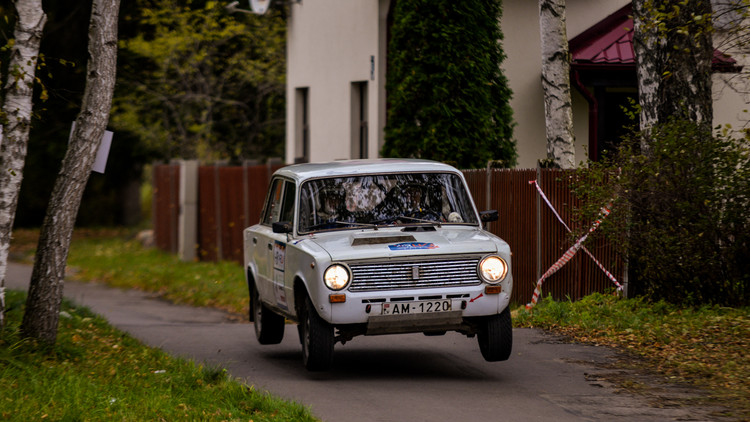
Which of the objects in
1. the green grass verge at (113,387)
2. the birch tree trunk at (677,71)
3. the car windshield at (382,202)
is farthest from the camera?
the birch tree trunk at (677,71)

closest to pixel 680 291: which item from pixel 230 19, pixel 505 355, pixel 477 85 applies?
pixel 505 355

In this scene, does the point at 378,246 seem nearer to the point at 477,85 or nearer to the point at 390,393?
the point at 390,393

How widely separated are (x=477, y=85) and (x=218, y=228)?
865 cm

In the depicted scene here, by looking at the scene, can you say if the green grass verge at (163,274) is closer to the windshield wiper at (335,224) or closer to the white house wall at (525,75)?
the white house wall at (525,75)

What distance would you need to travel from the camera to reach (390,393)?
913 cm

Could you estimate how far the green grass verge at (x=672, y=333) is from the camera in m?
9.48

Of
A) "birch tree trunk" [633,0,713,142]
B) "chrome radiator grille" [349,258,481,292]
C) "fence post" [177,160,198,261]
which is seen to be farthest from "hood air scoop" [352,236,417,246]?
"fence post" [177,160,198,261]

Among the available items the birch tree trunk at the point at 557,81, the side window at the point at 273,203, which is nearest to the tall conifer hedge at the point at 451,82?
the birch tree trunk at the point at 557,81

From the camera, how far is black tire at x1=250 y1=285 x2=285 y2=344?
488 inches

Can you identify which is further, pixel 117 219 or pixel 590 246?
pixel 117 219

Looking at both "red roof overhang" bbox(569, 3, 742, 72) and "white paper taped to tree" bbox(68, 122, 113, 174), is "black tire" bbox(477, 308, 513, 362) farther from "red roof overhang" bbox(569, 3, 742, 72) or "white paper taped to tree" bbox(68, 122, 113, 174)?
"red roof overhang" bbox(569, 3, 742, 72)

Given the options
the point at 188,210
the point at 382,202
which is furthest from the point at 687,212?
the point at 188,210

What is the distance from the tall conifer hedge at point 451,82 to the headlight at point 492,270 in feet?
24.1

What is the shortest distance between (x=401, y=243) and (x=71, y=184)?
322 cm
